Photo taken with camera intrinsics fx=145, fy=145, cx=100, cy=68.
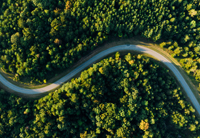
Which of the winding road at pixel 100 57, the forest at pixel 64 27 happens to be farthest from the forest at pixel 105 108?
the forest at pixel 64 27

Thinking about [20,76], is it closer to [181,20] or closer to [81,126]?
[81,126]

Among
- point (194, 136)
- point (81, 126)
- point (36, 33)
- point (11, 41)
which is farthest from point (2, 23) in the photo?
point (194, 136)

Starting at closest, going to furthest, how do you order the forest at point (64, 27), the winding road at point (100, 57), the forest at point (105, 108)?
the forest at point (105, 108)
the forest at point (64, 27)
the winding road at point (100, 57)

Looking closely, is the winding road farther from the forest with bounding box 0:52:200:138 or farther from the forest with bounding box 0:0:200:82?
the forest with bounding box 0:0:200:82

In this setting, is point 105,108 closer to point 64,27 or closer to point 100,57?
point 100,57

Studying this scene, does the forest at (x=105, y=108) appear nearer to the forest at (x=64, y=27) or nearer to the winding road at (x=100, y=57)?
the winding road at (x=100, y=57)

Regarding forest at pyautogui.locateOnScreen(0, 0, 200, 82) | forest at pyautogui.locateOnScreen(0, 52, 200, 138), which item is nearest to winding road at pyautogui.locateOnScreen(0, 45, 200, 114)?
forest at pyautogui.locateOnScreen(0, 52, 200, 138)
